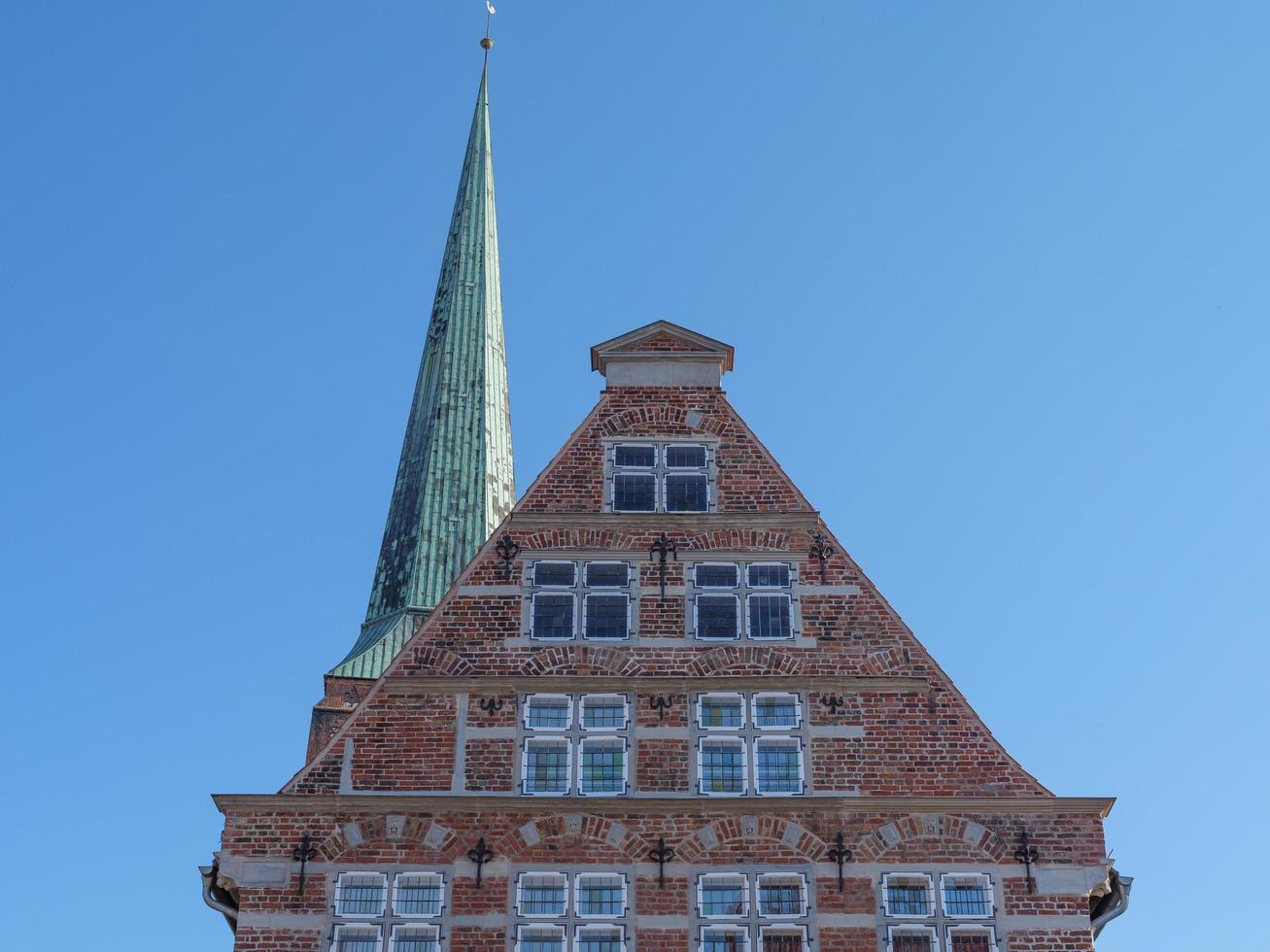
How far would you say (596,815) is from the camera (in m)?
21.8

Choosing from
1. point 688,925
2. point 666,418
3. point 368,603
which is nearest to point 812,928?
point 688,925

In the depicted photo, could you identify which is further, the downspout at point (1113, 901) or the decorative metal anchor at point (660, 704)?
the decorative metal anchor at point (660, 704)

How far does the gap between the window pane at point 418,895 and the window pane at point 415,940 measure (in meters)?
Result: 0.19

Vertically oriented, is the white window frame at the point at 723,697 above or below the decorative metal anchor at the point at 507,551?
below

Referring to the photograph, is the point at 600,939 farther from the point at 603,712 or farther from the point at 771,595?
the point at 771,595

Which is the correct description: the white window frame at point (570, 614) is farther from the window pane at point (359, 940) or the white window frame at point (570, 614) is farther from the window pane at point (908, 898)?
the window pane at point (908, 898)

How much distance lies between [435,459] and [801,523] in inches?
736

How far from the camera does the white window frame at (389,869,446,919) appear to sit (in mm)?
21109

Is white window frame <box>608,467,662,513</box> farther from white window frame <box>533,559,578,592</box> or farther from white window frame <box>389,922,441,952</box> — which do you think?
white window frame <box>389,922,441,952</box>

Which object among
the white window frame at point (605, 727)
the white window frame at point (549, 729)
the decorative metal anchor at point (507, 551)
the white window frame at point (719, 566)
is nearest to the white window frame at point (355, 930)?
the white window frame at point (549, 729)

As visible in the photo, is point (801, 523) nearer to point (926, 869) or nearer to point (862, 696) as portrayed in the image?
point (862, 696)

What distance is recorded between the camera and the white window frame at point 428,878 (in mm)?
21109

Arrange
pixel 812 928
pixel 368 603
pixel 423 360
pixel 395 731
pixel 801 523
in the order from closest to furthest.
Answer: pixel 812 928 → pixel 395 731 → pixel 801 523 → pixel 368 603 → pixel 423 360

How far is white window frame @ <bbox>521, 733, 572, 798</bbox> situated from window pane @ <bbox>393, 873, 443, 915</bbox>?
148cm
